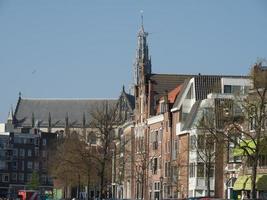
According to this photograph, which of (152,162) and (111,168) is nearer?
(152,162)

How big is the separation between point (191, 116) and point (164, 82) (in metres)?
21.6

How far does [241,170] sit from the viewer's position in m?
87.2

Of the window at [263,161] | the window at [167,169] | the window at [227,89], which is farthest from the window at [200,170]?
the window at [263,161]

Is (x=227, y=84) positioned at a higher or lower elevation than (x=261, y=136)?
higher

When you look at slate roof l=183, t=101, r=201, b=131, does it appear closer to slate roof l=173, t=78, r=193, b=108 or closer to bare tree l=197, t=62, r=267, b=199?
slate roof l=173, t=78, r=193, b=108

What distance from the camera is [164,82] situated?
4791 inches

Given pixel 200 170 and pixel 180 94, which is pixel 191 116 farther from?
pixel 200 170

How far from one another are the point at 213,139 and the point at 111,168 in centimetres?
5460

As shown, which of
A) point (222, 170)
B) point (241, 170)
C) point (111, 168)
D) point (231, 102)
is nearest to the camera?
point (231, 102)

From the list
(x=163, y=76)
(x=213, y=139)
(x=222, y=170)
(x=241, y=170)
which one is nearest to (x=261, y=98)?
(x=213, y=139)

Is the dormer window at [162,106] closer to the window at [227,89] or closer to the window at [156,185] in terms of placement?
the window at [156,185]

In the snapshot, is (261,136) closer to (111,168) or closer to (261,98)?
(261,98)

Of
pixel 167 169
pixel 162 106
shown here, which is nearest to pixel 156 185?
pixel 167 169

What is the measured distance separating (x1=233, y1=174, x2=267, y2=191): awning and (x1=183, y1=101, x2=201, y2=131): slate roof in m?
13.9
